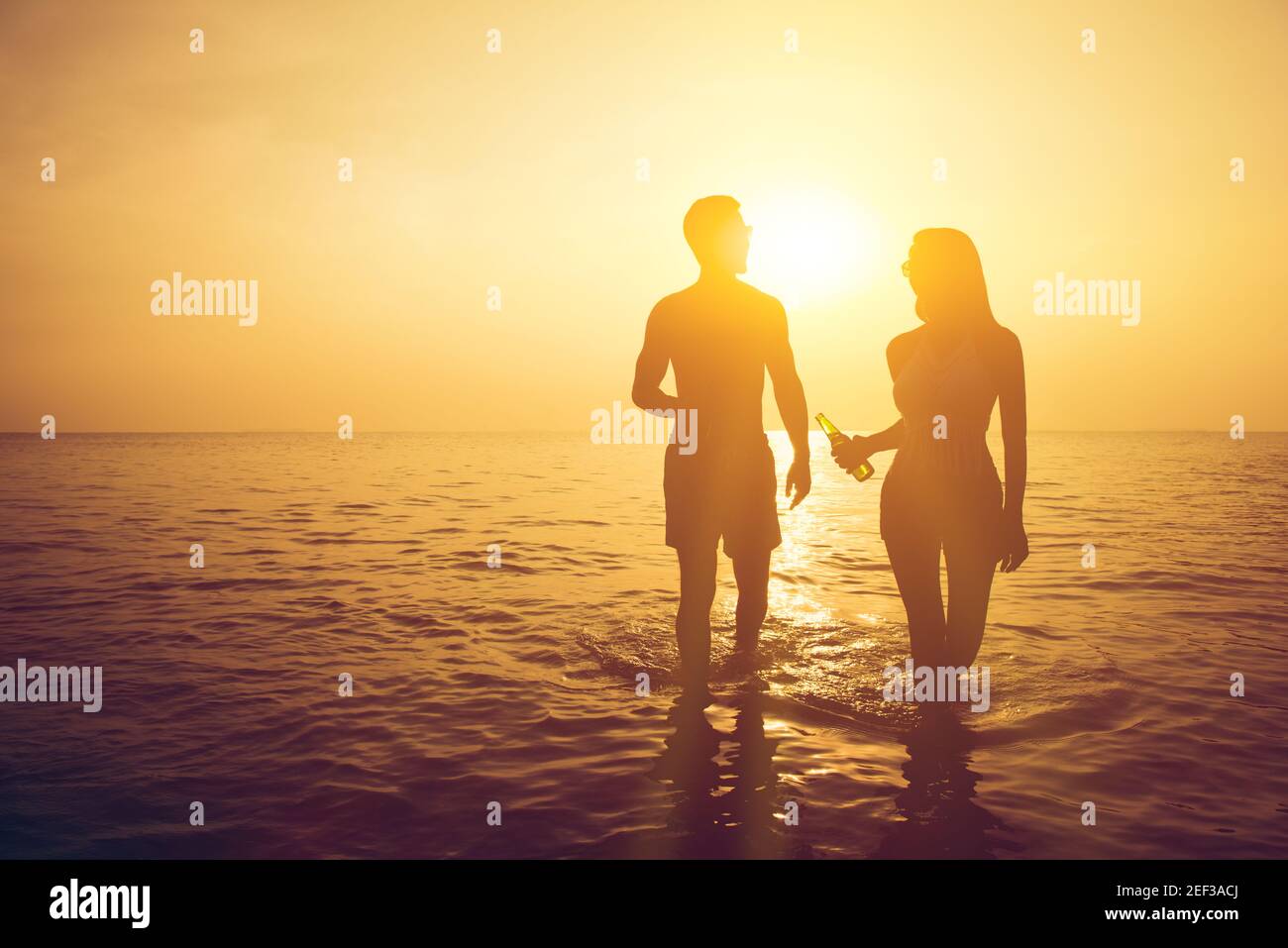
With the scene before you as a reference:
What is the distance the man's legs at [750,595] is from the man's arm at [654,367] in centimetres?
124

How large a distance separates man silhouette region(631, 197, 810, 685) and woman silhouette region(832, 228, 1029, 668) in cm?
100

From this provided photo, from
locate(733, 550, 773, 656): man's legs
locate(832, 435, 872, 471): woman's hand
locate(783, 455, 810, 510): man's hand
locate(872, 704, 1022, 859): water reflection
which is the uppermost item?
locate(832, 435, 872, 471): woman's hand


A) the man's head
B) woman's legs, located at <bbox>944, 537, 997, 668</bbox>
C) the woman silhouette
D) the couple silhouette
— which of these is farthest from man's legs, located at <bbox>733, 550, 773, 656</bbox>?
the man's head

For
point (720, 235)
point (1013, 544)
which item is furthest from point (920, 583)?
point (720, 235)

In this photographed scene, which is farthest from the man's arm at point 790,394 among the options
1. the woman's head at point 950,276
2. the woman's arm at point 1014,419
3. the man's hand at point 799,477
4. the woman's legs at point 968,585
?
the woman's arm at point 1014,419

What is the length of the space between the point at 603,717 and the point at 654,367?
2.39 meters

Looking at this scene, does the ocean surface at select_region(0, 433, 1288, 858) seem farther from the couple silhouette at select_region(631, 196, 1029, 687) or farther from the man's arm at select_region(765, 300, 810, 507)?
the man's arm at select_region(765, 300, 810, 507)

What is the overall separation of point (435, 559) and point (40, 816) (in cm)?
847

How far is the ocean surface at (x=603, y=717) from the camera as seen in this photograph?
382 cm

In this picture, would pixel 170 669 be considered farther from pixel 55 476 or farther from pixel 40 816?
pixel 55 476

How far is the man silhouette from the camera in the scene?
5430mm

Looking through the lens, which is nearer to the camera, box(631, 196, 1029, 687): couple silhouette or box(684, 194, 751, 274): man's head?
box(631, 196, 1029, 687): couple silhouette

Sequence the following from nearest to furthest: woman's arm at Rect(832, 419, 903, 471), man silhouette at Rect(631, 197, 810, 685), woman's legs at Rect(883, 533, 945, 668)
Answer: woman's legs at Rect(883, 533, 945, 668), woman's arm at Rect(832, 419, 903, 471), man silhouette at Rect(631, 197, 810, 685)
